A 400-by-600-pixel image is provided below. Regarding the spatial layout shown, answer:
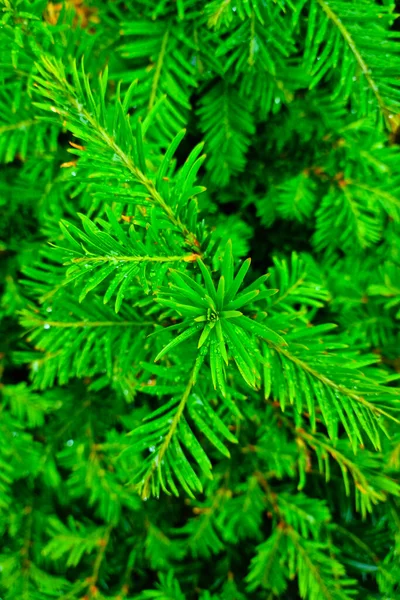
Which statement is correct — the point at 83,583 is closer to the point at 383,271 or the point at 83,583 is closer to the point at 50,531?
the point at 50,531

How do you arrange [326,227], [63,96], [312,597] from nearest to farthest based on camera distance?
[63,96]
[312,597]
[326,227]

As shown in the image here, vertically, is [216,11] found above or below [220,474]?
above

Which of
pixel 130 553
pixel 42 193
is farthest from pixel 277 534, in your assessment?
pixel 42 193

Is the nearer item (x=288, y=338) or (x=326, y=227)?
(x=288, y=338)

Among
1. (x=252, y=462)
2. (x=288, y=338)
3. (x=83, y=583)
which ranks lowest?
(x=83, y=583)

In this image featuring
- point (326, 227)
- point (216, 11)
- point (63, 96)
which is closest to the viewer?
point (63, 96)

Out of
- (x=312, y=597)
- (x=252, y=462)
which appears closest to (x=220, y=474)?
(x=252, y=462)
